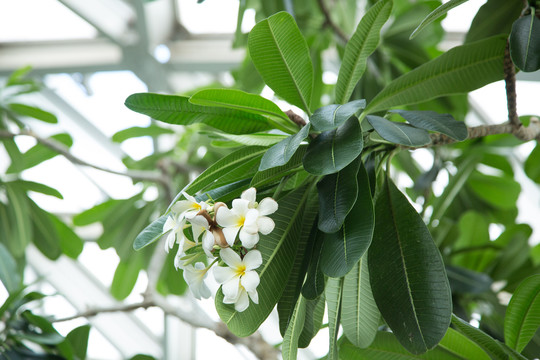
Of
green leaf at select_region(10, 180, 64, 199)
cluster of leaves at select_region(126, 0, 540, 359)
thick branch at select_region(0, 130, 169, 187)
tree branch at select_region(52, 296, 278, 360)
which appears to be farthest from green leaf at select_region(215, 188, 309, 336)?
green leaf at select_region(10, 180, 64, 199)

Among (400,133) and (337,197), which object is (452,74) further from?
(337,197)

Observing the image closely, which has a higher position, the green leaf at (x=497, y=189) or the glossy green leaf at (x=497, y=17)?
the glossy green leaf at (x=497, y=17)

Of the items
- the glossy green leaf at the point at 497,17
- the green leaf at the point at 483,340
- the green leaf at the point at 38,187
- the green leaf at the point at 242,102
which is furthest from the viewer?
the green leaf at the point at 38,187

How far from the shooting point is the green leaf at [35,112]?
180 centimetres

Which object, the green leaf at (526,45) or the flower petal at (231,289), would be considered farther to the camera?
the green leaf at (526,45)

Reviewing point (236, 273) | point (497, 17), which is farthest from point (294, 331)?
point (497, 17)

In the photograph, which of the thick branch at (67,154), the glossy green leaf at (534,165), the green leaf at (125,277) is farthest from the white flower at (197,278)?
the green leaf at (125,277)

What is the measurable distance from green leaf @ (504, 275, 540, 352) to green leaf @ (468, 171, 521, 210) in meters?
1.01

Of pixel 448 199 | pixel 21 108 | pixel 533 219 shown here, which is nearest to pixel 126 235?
pixel 21 108

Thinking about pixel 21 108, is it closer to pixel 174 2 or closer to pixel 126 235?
pixel 126 235

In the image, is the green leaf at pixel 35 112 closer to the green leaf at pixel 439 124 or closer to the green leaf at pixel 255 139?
the green leaf at pixel 255 139

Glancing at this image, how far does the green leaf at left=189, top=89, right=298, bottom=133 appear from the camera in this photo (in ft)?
→ 2.41

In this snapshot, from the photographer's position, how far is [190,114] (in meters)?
0.80

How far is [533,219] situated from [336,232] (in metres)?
3.07
